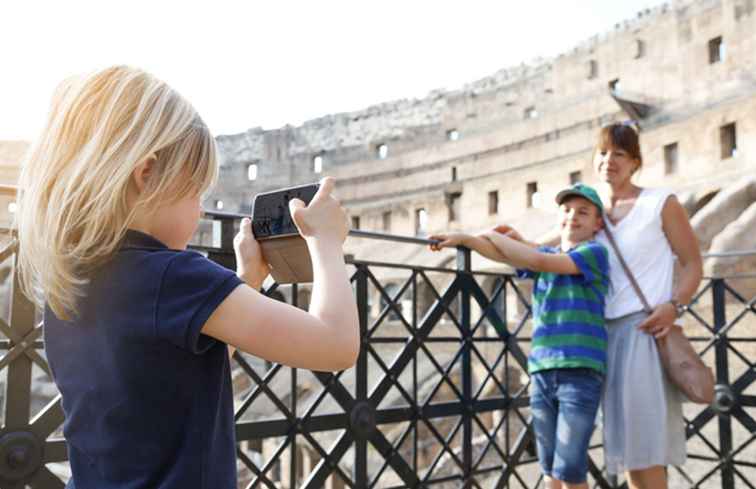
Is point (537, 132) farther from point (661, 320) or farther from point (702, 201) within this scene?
Answer: point (661, 320)

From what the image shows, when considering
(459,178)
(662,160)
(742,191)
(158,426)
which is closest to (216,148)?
(158,426)

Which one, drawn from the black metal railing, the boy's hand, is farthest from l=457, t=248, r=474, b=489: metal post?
the boy's hand

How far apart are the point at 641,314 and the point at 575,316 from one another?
36 centimetres

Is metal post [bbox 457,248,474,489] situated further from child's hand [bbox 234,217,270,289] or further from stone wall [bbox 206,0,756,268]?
stone wall [bbox 206,0,756,268]

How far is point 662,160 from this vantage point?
23.2 meters

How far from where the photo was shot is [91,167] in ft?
3.53

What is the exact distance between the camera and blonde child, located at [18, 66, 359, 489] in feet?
3.52

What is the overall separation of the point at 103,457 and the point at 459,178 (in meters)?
35.7

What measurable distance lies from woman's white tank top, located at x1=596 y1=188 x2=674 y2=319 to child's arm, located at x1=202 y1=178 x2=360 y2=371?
2.20 meters

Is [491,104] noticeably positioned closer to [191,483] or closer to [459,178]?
[459,178]

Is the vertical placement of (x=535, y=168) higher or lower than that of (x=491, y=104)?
lower

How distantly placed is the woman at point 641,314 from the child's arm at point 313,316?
220cm

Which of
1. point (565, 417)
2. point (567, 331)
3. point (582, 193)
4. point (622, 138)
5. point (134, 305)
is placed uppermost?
point (622, 138)

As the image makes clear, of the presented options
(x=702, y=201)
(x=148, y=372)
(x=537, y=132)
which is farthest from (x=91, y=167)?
(x=537, y=132)
